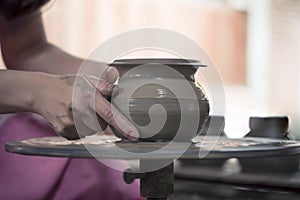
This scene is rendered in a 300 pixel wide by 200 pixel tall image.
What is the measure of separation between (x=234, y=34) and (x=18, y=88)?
3595mm

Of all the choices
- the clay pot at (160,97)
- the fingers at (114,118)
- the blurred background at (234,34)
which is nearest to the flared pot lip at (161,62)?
the clay pot at (160,97)

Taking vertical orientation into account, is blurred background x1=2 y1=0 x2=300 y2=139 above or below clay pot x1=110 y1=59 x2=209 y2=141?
above

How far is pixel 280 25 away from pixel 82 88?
4101 mm

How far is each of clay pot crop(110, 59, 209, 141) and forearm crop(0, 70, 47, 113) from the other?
0.12 m

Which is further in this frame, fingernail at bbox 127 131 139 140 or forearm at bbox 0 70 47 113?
forearm at bbox 0 70 47 113

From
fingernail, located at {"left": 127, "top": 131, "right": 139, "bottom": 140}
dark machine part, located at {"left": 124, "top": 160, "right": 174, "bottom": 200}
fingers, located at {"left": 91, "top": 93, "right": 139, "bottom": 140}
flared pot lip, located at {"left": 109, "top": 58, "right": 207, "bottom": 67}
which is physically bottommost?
dark machine part, located at {"left": 124, "top": 160, "right": 174, "bottom": 200}

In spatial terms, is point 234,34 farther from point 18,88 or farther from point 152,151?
point 152,151

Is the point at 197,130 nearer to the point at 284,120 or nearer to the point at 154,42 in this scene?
the point at 284,120

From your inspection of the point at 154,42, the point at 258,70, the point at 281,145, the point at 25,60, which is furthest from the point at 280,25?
the point at 281,145

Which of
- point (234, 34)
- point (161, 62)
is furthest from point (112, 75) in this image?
point (234, 34)

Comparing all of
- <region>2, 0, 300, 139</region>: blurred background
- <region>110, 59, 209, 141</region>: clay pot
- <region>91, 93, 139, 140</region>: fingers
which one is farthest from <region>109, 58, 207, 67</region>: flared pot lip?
<region>2, 0, 300, 139</region>: blurred background

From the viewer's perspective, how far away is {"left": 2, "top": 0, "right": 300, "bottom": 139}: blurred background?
331 centimetres

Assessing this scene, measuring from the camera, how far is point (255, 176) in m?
1.17

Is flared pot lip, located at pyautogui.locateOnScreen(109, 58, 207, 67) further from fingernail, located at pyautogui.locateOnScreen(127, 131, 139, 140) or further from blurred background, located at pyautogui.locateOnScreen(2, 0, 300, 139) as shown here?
blurred background, located at pyautogui.locateOnScreen(2, 0, 300, 139)
